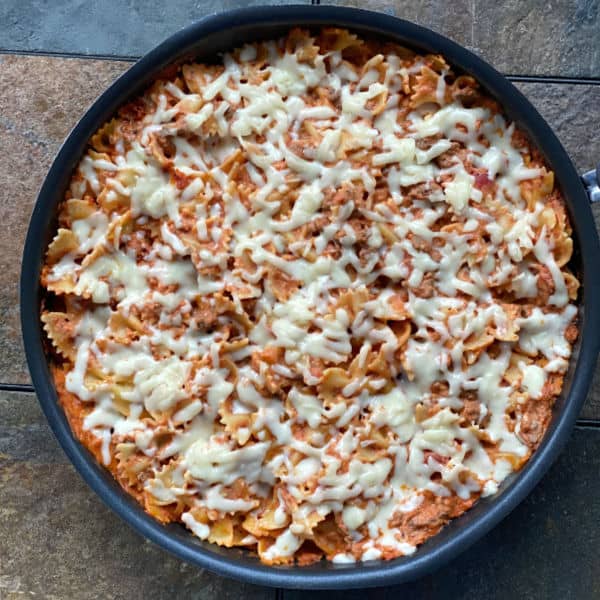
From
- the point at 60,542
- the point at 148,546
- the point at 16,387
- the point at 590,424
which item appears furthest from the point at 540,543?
the point at 16,387

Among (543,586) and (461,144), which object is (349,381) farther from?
(543,586)

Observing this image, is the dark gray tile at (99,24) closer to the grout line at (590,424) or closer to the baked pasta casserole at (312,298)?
the baked pasta casserole at (312,298)

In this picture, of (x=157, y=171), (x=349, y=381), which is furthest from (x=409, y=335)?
(x=157, y=171)

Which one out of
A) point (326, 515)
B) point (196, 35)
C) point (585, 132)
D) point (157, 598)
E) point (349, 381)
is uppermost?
point (196, 35)

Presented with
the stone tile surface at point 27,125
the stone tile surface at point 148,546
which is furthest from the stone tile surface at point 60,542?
the stone tile surface at point 27,125

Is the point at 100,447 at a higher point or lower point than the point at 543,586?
higher

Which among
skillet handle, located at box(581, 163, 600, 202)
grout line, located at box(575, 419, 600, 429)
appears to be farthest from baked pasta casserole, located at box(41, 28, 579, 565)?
grout line, located at box(575, 419, 600, 429)

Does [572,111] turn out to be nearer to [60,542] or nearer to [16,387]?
[16,387]
